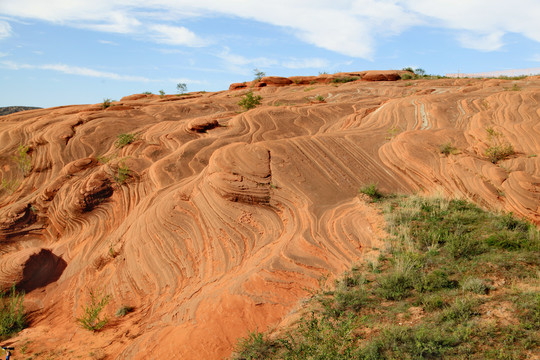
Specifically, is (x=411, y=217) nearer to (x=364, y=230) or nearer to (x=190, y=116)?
(x=364, y=230)

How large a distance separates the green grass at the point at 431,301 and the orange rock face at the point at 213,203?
0.60 metres

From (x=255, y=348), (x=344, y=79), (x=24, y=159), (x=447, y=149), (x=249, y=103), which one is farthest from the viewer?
(x=344, y=79)

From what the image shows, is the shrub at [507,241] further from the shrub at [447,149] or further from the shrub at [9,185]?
the shrub at [9,185]

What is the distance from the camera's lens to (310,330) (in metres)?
4.83

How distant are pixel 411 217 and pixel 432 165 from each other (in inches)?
119

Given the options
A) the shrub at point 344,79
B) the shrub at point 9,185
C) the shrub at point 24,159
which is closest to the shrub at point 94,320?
the shrub at point 9,185

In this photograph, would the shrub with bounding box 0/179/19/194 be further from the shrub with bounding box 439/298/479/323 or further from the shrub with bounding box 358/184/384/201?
the shrub with bounding box 439/298/479/323

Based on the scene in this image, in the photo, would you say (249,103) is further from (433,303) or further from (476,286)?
(433,303)

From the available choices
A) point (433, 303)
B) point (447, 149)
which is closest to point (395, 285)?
point (433, 303)

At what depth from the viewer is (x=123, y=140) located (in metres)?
13.6

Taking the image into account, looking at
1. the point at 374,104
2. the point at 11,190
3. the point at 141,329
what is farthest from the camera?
the point at 374,104

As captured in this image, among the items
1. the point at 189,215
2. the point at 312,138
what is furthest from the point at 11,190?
the point at 312,138

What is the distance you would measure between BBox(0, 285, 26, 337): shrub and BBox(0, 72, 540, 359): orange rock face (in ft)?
0.76

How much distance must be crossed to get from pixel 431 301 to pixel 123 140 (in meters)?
12.0
